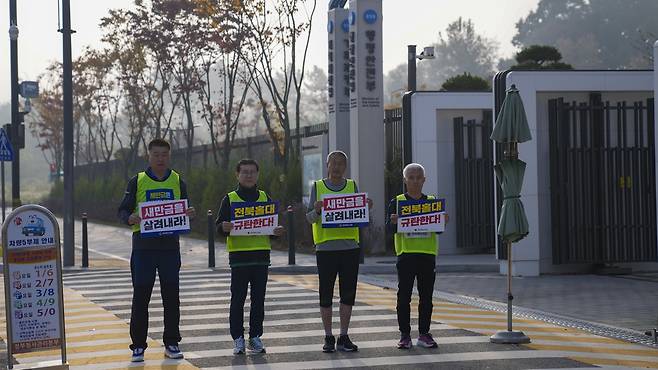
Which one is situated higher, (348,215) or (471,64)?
(471,64)

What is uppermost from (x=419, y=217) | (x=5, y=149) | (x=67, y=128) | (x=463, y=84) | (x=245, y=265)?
(x=463, y=84)

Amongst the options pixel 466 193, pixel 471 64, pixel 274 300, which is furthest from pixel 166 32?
pixel 471 64

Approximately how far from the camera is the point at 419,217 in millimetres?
11180

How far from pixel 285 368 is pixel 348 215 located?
1542 mm

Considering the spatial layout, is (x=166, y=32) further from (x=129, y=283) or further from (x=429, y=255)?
(x=429, y=255)

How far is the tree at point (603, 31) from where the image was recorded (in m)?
99.8

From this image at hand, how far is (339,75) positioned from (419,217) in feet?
49.3

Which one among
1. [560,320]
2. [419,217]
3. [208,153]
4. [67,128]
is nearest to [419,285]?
[419,217]

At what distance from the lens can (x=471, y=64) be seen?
439 ft

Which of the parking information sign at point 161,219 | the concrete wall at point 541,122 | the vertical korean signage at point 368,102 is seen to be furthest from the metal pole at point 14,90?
the parking information sign at point 161,219

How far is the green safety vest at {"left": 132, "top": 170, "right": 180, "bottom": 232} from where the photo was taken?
10.5m

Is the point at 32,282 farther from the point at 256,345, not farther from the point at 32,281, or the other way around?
the point at 256,345

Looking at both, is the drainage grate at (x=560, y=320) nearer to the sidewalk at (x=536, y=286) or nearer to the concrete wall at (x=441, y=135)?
the sidewalk at (x=536, y=286)

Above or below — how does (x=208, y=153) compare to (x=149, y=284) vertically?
above
